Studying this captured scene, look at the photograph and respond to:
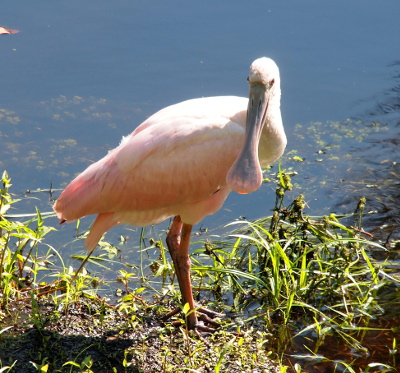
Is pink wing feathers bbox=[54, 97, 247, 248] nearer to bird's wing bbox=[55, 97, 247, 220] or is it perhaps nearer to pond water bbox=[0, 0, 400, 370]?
bird's wing bbox=[55, 97, 247, 220]

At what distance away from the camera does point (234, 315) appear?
4.70 meters

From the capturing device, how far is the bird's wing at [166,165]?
14.4ft

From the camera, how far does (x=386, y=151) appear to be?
6.97 metres

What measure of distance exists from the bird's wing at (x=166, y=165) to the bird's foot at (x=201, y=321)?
735 millimetres

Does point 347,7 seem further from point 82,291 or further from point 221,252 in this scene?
point 82,291

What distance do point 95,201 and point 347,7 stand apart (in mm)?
5807

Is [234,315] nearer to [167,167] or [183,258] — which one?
[183,258]

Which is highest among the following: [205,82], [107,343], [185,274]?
[205,82]

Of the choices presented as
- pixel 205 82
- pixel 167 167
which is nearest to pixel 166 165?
pixel 167 167

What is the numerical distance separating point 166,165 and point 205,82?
348 cm

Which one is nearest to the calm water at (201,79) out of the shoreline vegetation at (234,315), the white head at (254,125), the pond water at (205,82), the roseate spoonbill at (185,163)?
the pond water at (205,82)

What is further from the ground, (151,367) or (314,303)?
(314,303)

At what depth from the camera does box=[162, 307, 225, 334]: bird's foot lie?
14.8ft

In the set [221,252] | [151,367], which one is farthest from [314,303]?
[151,367]
